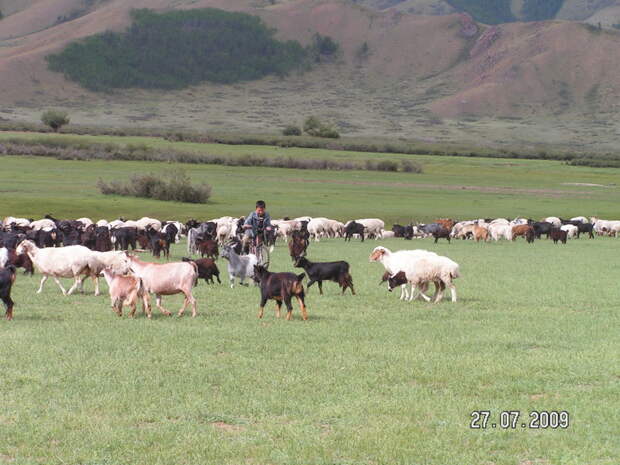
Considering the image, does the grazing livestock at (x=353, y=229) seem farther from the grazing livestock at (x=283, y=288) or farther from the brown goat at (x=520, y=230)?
the grazing livestock at (x=283, y=288)

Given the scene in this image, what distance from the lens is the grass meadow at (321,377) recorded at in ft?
27.8

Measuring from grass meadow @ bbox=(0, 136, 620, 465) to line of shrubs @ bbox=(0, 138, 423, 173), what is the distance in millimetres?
61356

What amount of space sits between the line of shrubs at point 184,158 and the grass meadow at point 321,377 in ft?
201

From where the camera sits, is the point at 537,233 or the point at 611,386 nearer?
the point at 611,386

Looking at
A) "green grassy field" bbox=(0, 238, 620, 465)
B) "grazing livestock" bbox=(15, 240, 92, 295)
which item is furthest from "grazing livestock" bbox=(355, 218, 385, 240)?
"grazing livestock" bbox=(15, 240, 92, 295)

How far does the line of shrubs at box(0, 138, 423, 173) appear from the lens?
83.4m

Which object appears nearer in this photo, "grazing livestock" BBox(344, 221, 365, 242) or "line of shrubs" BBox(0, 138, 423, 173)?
"grazing livestock" BBox(344, 221, 365, 242)

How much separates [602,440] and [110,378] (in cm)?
582

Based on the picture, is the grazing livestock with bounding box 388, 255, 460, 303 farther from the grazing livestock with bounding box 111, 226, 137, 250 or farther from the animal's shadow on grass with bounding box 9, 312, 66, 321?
the grazing livestock with bounding box 111, 226, 137, 250

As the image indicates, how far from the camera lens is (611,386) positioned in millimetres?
10602

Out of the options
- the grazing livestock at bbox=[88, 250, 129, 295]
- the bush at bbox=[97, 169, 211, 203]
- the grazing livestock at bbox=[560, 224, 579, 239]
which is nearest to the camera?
the grazing livestock at bbox=[88, 250, 129, 295]

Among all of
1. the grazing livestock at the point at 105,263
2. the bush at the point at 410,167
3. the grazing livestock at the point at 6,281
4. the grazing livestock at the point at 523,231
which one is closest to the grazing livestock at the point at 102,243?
the grazing livestock at the point at 105,263

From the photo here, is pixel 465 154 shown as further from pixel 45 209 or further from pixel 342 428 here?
pixel 342 428

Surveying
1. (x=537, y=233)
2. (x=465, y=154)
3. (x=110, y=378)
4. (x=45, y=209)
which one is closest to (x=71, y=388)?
(x=110, y=378)
